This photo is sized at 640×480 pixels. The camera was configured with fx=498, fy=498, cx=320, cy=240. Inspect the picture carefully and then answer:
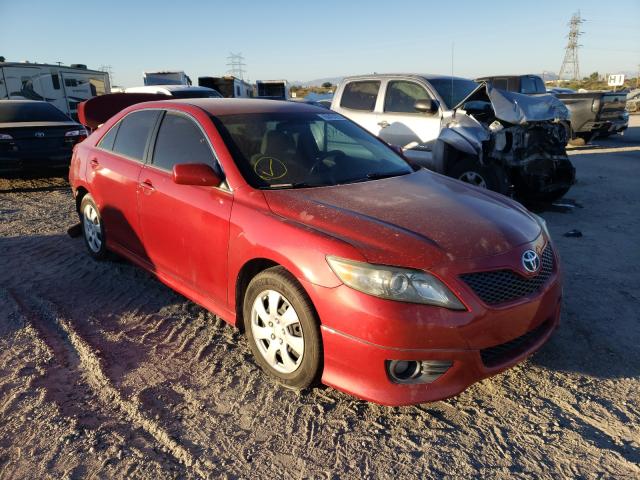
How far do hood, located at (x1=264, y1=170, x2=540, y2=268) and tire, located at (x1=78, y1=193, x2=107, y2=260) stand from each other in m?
2.55

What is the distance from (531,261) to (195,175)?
6.90 ft

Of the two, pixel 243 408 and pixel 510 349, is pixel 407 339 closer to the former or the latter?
pixel 510 349

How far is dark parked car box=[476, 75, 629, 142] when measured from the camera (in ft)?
42.8

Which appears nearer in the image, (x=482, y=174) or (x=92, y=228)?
(x=92, y=228)

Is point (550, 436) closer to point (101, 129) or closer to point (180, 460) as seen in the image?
point (180, 460)

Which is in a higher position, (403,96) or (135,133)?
(403,96)

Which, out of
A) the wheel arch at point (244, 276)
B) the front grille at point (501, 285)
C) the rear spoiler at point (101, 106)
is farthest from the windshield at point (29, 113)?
the front grille at point (501, 285)

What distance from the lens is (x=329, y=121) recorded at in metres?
4.18

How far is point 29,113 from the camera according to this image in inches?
373

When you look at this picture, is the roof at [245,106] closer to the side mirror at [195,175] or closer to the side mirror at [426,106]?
the side mirror at [195,175]

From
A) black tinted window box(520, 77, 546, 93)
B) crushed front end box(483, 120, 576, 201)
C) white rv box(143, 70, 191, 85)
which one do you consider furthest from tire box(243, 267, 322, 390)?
white rv box(143, 70, 191, 85)

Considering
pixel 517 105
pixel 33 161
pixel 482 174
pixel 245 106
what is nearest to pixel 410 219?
pixel 245 106

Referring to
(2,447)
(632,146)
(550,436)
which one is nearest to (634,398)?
(550,436)

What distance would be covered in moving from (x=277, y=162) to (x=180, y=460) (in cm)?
195
